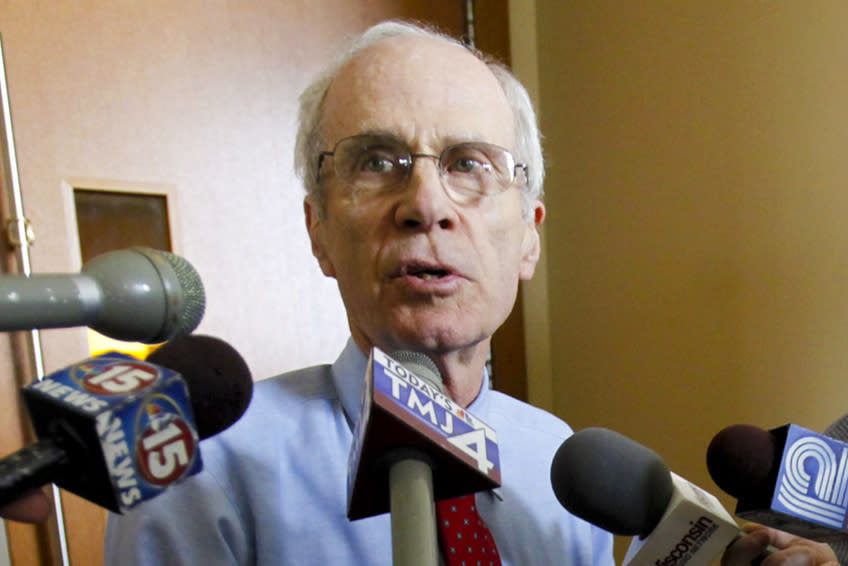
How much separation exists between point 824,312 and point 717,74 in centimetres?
67

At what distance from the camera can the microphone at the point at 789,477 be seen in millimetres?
471

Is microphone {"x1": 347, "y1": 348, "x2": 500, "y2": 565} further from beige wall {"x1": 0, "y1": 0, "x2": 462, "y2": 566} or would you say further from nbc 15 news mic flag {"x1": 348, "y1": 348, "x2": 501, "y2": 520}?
beige wall {"x1": 0, "y1": 0, "x2": 462, "y2": 566}

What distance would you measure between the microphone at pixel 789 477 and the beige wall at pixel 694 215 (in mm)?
1079

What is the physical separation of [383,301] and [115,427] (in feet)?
1.57

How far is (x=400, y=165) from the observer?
2.58 feet

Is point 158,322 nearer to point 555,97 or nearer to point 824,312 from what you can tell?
point 824,312

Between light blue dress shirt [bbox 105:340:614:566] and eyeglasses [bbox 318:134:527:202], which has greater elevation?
eyeglasses [bbox 318:134:527:202]

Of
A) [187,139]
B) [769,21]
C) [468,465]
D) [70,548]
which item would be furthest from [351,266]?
[769,21]

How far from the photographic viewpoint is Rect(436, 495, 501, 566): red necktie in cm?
68

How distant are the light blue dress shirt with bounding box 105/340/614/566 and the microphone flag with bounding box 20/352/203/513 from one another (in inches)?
14.5

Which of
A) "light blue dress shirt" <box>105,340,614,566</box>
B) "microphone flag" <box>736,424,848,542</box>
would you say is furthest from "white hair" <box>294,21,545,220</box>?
"microphone flag" <box>736,424,848,542</box>

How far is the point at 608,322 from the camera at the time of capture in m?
1.85

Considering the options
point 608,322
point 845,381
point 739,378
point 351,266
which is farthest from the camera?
point 608,322

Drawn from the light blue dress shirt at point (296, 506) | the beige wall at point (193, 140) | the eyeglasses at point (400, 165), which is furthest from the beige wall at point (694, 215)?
the eyeglasses at point (400, 165)
